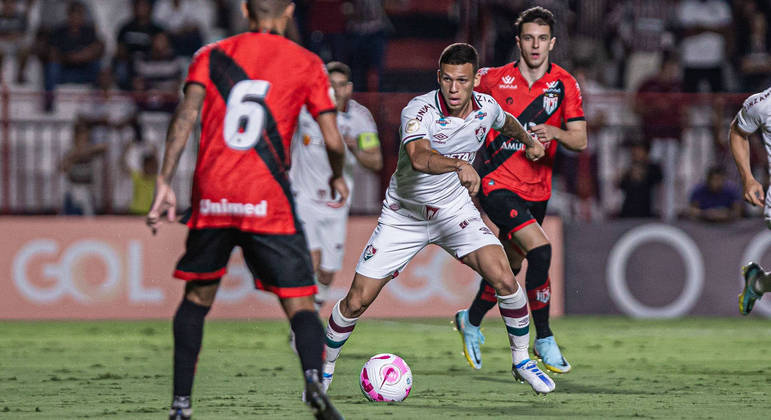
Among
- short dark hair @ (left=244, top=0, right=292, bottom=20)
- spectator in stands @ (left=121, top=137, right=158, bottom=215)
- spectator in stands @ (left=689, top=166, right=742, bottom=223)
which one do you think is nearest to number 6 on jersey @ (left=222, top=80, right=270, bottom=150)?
short dark hair @ (left=244, top=0, right=292, bottom=20)

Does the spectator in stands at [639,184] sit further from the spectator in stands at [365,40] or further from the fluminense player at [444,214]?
the fluminense player at [444,214]

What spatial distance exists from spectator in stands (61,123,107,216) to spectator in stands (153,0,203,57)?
256cm

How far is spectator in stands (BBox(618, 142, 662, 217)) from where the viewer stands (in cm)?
1516

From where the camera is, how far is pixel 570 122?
344 inches

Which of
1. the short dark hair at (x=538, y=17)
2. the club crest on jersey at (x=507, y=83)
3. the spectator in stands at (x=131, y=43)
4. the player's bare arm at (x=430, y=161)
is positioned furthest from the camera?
the spectator in stands at (x=131, y=43)

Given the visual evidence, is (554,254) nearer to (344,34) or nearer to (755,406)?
(344,34)

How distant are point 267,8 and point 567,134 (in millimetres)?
3203

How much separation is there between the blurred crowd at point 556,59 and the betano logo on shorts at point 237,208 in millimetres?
9377

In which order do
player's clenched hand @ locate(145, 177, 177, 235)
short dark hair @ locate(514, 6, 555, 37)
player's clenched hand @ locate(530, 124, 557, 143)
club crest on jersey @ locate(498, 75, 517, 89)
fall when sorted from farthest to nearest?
club crest on jersey @ locate(498, 75, 517, 89) < short dark hair @ locate(514, 6, 555, 37) < player's clenched hand @ locate(530, 124, 557, 143) < player's clenched hand @ locate(145, 177, 177, 235)

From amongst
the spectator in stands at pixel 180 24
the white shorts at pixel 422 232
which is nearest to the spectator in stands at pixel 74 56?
the spectator in stands at pixel 180 24

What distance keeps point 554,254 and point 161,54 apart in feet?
18.8

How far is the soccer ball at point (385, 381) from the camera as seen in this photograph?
7312 mm

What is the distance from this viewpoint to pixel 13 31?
1700cm

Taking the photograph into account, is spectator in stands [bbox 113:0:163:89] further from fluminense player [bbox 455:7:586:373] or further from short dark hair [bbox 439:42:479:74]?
short dark hair [bbox 439:42:479:74]
